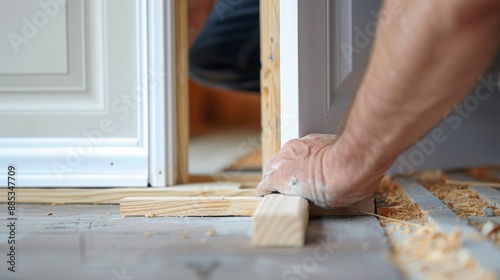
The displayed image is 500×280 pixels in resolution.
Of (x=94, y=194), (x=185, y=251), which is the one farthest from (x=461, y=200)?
→ (x=94, y=194)

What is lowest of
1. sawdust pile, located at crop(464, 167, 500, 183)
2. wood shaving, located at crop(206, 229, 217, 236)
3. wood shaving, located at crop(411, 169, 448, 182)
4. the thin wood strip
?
sawdust pile, located at crop(464, 167, 500, 183)

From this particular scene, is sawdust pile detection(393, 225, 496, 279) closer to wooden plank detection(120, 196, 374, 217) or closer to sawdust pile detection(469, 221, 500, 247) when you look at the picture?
sawdust pile detection(469, 221, 500, 247)

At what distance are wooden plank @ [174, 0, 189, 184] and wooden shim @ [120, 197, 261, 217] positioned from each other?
315mm

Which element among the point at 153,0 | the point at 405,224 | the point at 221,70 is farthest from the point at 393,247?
the point at 221,70

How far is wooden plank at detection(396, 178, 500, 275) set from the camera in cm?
73

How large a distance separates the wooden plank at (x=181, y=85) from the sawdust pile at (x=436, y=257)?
0.67 meters

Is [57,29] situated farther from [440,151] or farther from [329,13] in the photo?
[440,151]

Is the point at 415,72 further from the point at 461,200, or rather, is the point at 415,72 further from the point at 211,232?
the point at 461,200

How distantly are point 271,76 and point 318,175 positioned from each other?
15.2 inches

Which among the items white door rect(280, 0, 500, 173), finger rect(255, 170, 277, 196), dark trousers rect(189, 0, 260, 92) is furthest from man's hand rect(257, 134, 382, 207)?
dark trousers rect(189, 0, 260, 92)

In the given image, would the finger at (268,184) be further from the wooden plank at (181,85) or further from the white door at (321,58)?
the wooden plank at (181,85)

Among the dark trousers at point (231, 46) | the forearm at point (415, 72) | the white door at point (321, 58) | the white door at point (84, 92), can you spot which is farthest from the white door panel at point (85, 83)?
the dark trousers at point (231, 46)

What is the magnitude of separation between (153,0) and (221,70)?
1.04 metres

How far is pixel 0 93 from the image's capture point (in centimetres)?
134
